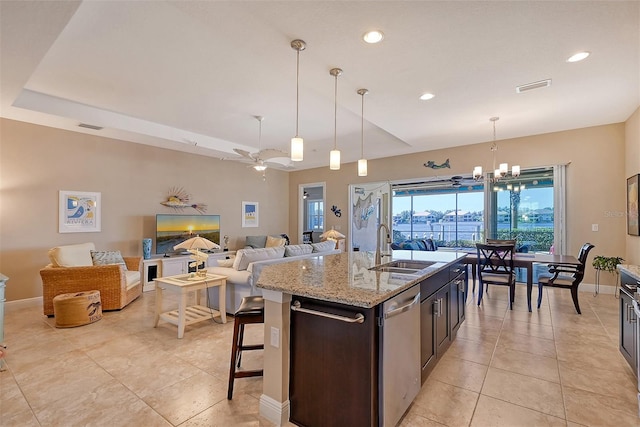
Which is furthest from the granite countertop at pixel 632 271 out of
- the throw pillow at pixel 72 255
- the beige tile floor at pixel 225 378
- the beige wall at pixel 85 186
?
the beige wall at pixel 85 186

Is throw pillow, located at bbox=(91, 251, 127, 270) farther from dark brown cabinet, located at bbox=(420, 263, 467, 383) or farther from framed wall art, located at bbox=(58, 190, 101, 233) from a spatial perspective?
dark brown cabinet, located at bbox=(420, 263, 467, 383)

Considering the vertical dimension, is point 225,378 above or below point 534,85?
below

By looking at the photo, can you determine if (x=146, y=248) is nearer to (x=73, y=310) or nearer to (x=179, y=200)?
(x=179, y=200)

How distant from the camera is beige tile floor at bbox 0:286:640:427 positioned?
2.00 metres

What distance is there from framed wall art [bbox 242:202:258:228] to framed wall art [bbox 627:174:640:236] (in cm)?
745

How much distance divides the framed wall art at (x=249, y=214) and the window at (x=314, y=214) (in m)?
2.00

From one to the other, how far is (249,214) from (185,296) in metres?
4.68

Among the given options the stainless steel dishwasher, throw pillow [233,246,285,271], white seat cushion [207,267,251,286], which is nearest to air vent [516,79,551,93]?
the stainless steel dishwasher

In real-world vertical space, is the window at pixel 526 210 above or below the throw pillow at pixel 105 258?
above

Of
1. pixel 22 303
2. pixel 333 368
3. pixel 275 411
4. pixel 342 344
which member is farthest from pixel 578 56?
pixel 22 303

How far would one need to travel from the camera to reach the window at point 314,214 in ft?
31.1

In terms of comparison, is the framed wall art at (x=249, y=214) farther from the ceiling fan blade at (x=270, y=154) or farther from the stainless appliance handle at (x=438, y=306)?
the stainless appliance handle at (x=438, y=306)

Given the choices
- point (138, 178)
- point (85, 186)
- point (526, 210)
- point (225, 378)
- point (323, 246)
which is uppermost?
point (138, 178)

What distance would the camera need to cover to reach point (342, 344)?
1690 millimetres
